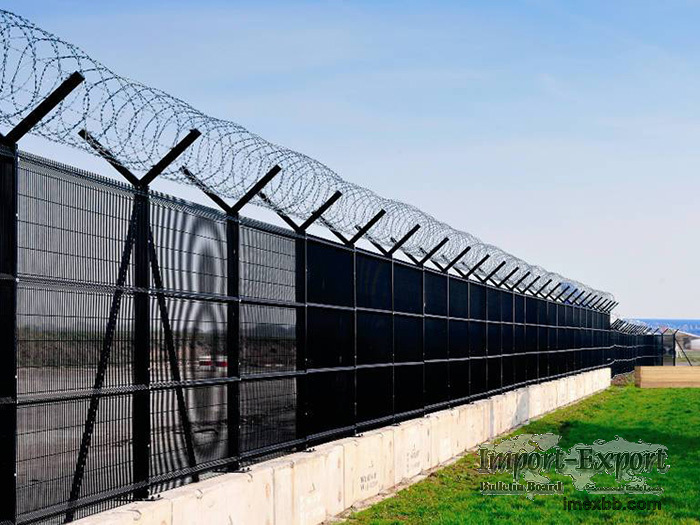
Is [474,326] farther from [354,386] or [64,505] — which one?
[64,505]

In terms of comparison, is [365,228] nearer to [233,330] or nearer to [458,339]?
[233,330]

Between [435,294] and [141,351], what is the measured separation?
1057cm

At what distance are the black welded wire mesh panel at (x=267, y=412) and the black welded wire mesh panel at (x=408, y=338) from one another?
4383mm

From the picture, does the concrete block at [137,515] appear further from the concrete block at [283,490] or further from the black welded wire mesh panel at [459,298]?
the black welded wire mesh panel at [459,298]

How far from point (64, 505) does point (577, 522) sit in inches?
251

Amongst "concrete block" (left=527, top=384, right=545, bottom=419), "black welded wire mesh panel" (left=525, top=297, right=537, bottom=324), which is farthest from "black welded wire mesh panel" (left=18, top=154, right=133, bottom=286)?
"black welded wire mesh panel" (left=525, top=297, right=537, bottom=324)

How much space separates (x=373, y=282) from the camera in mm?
15250

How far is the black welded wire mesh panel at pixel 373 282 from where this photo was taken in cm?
1462

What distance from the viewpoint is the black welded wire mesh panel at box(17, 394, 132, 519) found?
7262mm

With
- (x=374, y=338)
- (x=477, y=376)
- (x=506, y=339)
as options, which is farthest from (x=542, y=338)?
(x=374, y=338)

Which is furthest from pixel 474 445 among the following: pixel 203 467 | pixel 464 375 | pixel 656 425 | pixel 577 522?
pixel 203 467

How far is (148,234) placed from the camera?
8.91 m

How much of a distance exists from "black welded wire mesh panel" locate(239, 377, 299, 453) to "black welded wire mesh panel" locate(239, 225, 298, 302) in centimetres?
87

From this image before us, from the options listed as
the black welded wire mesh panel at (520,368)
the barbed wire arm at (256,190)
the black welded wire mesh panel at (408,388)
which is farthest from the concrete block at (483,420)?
the barbed wire arm at (256,190)
